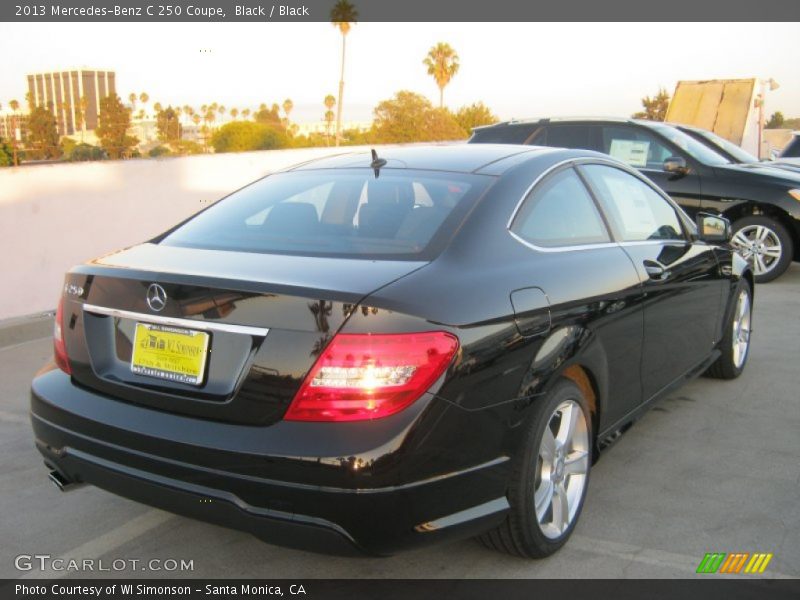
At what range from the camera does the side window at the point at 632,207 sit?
417 centimetres

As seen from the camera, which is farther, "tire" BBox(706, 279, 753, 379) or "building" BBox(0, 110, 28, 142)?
"building" BBox(0, 110, 28, 142)

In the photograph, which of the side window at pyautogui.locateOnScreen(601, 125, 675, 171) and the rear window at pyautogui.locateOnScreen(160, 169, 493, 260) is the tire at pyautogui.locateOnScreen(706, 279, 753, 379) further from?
the side window at pyautogui.locateOnScreen(601, 125, 675, 171)

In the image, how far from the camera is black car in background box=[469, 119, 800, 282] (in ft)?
32.2

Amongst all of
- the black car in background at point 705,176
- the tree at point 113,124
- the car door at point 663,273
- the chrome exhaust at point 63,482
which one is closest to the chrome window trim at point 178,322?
the chrome exhaust at point 63,482

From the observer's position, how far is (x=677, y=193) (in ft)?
33.6

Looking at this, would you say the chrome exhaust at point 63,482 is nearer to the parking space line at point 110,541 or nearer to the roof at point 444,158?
the parking space line at point 110,541

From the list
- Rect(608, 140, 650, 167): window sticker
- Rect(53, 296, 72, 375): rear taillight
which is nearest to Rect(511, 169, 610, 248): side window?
Rect(53, 296, 72, 375): rear taillight

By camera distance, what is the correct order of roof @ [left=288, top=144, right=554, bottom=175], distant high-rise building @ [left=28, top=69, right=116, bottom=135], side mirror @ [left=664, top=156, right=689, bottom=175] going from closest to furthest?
roof @ [left=288, top=144, right=554, bottom=175] < side mirror @ [left=664, top=156, right=689, bottom=175] < distant high-rise building @ [left=28, top=69, right=116, bottom=135]

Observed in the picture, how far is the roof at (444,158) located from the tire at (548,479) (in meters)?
1.05

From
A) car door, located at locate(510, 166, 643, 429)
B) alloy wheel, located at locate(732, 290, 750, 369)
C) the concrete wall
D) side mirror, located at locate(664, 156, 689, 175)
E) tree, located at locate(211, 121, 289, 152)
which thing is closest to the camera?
car door, located at locate(510, 166, 643, 429)

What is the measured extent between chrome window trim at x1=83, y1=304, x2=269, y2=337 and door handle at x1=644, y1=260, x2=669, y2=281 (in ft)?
7.31

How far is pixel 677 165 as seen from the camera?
398 inches

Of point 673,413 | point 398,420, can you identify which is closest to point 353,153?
point 398,420

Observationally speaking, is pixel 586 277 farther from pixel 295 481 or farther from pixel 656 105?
pixel 656 105
